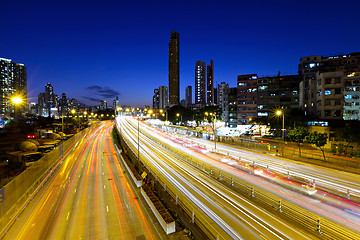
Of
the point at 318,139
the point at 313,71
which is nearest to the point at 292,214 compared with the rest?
the point at 318,139

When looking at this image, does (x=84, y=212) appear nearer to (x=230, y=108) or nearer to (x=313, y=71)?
(x=230, y=108)

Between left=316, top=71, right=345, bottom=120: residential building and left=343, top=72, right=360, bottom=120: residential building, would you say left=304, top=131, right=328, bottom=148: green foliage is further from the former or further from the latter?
left=343, top=72, right=360, bottom=120: residential building

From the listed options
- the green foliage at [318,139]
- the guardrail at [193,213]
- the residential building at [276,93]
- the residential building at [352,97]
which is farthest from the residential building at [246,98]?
the guardrail at [193,213]

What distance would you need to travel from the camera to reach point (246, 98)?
77875 millimetres

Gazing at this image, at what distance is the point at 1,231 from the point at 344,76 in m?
63.2

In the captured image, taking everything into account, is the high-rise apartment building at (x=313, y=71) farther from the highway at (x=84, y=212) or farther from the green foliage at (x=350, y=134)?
the highway at (x=84, y=212)

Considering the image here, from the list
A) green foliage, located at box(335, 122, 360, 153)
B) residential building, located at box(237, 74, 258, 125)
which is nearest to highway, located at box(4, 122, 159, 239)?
green foliage, located at box(335, 122, 360, 153)

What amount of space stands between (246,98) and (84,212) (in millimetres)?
74832

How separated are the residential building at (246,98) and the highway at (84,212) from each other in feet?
214

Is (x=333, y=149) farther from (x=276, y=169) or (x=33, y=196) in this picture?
(x=33, y=196)

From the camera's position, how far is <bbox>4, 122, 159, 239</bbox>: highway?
11867 mm

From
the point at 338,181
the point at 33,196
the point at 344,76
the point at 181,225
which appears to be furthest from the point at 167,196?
the point at 344,76

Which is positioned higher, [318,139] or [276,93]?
[276,93]

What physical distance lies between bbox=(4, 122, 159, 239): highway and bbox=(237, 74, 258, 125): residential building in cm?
6533
